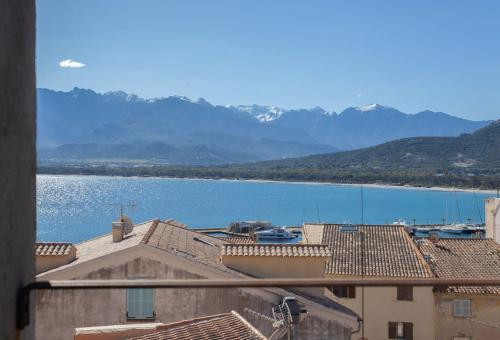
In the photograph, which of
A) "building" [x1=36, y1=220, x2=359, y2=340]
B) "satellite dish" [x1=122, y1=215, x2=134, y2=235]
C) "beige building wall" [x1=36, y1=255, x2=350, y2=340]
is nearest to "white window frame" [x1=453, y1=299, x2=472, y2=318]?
"building" [x1=36, y1=220, x2=359, y2=340]

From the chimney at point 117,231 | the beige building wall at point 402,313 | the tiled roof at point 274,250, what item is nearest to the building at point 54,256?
the chimney at point 117,231

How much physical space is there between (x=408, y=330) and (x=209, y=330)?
13.8m

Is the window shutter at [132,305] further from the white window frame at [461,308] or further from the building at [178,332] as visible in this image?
the white window frame at [461,308]

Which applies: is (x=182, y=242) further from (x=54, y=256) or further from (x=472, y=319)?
(x=472, y=319)

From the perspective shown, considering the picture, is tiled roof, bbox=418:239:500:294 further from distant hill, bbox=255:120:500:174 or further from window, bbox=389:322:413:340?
distant hill, bbox=255:120:500:174

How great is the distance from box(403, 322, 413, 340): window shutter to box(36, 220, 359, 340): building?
30.0ft

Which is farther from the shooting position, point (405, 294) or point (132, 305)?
point (405, 294)

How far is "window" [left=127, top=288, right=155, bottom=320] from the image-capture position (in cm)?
952

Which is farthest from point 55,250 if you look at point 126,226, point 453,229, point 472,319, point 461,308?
point 453,229

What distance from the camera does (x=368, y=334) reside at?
18.8 m

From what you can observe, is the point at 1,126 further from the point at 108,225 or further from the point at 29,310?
the point at 108,225

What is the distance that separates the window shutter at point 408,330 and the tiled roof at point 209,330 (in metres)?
13.0

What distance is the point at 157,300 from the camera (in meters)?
9.66

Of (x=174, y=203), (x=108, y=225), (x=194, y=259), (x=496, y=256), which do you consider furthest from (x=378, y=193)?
(x=194, y=259)
